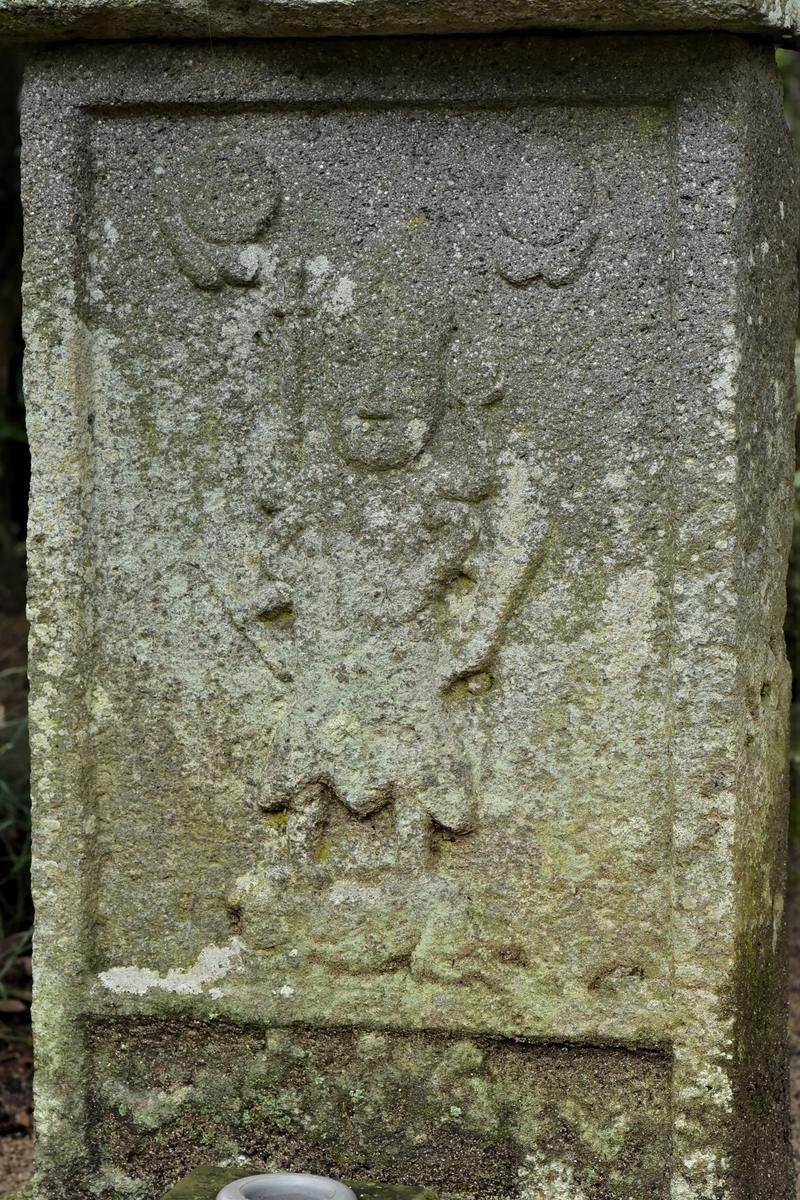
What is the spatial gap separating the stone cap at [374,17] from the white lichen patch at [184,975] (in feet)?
4.49

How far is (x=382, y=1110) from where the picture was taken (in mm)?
2145

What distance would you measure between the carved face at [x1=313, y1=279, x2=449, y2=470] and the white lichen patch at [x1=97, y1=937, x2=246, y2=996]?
2.61 ft

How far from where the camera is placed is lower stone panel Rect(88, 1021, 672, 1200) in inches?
82.4

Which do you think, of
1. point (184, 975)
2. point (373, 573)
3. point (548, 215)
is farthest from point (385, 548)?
point (184, 975)

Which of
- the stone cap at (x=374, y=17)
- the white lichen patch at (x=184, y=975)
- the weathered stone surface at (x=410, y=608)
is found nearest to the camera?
the stone cap at (x=374, y=17)

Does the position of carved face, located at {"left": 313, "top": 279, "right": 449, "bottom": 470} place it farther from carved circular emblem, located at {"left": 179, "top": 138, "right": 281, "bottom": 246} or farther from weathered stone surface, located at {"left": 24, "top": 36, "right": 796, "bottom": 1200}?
carved circular emblem, located at {"left": 179, "top": 138, "right": 281, "bottom": 246}

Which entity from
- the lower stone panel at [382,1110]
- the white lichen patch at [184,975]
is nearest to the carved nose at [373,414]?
the white lichen patch at [184,975]

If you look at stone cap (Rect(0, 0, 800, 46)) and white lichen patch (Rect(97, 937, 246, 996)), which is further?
white lichen patch (Rect(97, 937, 246, 996))

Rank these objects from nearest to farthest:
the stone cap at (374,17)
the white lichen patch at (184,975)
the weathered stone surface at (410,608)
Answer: the stone cap at (374,17), the weathered stone surface at (410,608), the white lichen patch at (184,975)

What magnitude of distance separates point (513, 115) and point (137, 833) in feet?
4.05

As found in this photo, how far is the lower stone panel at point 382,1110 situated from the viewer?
6.86ft

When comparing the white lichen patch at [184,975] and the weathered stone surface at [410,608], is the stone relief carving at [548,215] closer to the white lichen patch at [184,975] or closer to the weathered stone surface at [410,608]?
the weathered stone surface at [410,608]

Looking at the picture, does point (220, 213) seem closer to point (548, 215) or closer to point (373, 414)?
point (373, 414)

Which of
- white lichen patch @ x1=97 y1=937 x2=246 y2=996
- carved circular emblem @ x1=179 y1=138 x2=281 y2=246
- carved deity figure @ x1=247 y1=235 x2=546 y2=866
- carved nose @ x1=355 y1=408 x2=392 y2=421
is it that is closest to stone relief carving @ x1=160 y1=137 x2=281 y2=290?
carved circular emblem @ x1=179 y1=138 x2=281 y2=246
